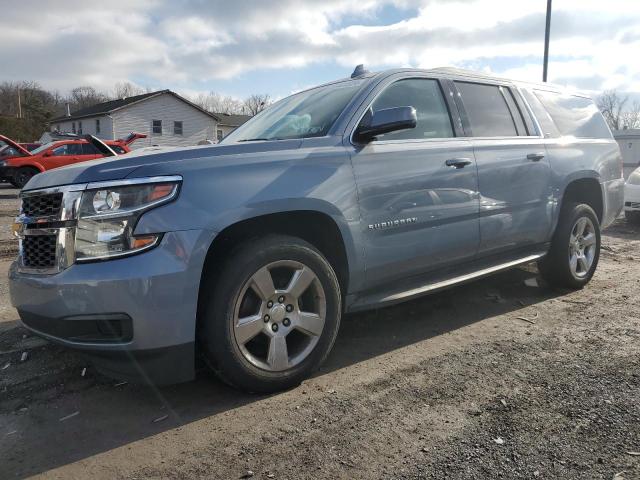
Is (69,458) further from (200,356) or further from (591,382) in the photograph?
(591,382)

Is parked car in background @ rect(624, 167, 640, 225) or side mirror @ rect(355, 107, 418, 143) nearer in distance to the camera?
side mirror @ rect(355, 107, 418, 143)

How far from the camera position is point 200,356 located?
3.04m

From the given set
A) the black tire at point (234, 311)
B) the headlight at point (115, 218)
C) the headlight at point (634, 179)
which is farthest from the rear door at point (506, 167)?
the headlight at point (634, 179)

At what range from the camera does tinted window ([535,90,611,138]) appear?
5.12m

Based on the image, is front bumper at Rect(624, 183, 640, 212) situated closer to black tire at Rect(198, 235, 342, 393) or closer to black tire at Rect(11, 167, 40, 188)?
black tire at Rect(198, 235, 342, 393)

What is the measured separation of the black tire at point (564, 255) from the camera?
4.98m

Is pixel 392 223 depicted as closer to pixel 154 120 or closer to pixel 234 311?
pixel 234 311

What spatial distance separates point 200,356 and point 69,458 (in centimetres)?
82

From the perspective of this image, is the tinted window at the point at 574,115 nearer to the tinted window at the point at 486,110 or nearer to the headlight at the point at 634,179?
the tinted window at the point at 486,110

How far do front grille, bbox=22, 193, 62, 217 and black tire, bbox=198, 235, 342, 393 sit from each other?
34.6 inches

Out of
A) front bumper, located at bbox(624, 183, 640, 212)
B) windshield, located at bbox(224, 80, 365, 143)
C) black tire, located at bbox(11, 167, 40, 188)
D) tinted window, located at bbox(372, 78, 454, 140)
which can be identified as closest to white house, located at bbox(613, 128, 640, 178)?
front bumper, located at bbox(624, 183, 640, 212)

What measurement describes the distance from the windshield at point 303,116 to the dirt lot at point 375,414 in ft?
5.27

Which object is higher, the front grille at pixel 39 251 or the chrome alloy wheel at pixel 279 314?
the front grille at pixel 39 251

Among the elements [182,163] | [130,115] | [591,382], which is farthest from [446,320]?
[130,115]
